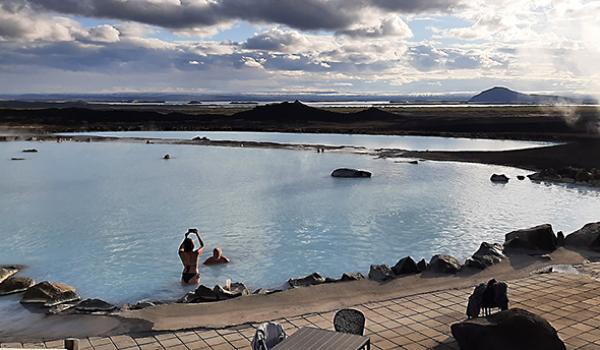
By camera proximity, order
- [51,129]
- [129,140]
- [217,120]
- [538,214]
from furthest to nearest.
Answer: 1. [217,120]
2. [51,129]
3. [129,140]
4. [538,214]

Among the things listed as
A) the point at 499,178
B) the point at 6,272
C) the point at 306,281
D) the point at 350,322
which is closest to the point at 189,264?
the point at 306,281

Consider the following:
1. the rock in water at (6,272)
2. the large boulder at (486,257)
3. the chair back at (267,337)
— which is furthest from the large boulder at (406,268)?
the rock in water at (6,272)

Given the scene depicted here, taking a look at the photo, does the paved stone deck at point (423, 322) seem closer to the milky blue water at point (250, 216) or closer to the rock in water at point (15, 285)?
the rock in water at point (15, 285)

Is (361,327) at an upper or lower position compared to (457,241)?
upper

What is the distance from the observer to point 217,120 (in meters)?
60.8

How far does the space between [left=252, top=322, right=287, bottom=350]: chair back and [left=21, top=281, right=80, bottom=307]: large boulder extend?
485 centimetres

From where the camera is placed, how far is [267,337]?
14.5 feet

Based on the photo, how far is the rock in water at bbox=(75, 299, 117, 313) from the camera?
7.45 metres

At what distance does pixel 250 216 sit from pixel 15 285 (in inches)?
262

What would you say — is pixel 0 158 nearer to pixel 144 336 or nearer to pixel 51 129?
pixel 51 129

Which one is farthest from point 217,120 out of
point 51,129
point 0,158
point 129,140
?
point 0,158

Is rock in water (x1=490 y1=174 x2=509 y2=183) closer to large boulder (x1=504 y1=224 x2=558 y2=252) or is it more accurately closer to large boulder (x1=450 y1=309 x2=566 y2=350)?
large boulder (x1=504 y1=224 x2=558 y2=252)

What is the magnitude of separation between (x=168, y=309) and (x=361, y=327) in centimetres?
340

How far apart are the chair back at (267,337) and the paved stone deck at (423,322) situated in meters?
1.30
